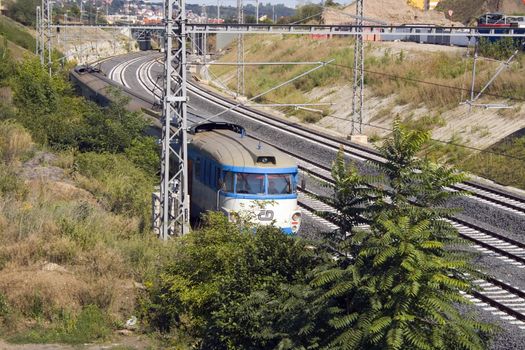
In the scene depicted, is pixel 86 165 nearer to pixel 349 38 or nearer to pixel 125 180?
pixel 125 180

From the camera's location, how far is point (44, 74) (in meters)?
41.3

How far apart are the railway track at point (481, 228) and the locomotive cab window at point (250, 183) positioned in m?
1.86

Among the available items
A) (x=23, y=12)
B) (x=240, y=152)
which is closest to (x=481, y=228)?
(x=240, y=152)

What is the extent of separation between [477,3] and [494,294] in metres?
75.9

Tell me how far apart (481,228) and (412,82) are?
80.8 ft

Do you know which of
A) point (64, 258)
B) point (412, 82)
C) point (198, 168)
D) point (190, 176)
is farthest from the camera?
point (412, 82)

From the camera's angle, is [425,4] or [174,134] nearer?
[174,134]

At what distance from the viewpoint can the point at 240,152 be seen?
19.5m

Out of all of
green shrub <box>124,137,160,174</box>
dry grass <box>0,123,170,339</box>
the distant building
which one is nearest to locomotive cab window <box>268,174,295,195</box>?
dry grass <box>0,123,170,339</box>

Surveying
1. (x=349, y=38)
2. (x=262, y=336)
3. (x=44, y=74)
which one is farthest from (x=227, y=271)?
(x=349, y=38)

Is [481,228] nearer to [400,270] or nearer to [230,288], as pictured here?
[230,288]

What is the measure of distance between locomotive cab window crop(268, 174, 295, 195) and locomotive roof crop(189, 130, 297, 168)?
231 mm

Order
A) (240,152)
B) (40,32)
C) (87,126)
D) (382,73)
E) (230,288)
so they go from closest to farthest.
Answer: (230,288)
(240,152)
(87,126)
(382,73)
(40,32)

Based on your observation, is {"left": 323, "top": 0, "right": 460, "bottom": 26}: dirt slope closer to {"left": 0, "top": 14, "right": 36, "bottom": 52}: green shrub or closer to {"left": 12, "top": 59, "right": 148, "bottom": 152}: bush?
{"left": 0, "top": 14, "right": 36, "bottom": 52}: green shrub
